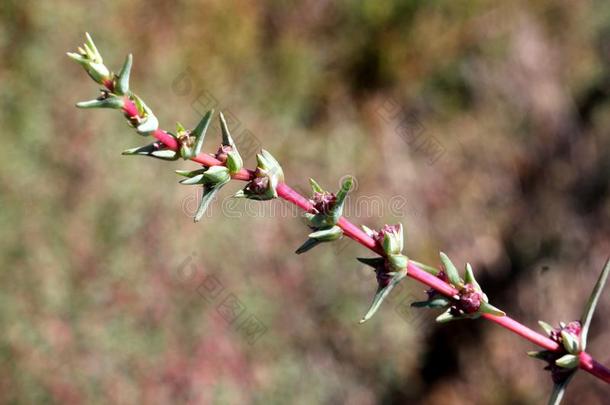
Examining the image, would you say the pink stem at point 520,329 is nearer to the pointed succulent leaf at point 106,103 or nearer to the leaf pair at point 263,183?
the leaf pair at point 263,183

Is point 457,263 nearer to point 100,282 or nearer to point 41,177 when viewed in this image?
point 100,282

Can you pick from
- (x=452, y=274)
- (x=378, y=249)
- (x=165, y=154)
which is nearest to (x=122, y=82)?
(x=165, y=154)

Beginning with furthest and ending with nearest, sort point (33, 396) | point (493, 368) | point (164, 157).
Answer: point (493, 368)
point (33, 396)
point (164, 157)

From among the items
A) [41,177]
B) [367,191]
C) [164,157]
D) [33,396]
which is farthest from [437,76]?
[164,157]

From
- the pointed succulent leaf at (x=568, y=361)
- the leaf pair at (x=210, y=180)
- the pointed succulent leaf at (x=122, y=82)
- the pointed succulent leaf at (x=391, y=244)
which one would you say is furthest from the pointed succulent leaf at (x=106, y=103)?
the pointed succulent leaf at (x=568, y=361)

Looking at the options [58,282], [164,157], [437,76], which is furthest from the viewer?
[437,76]

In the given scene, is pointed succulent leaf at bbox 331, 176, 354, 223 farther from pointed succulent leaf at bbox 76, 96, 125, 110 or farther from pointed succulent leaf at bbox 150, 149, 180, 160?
pointed succulent leaf at bbox 76, 96, 125, 110

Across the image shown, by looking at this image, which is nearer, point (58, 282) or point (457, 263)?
point (58, 282)
